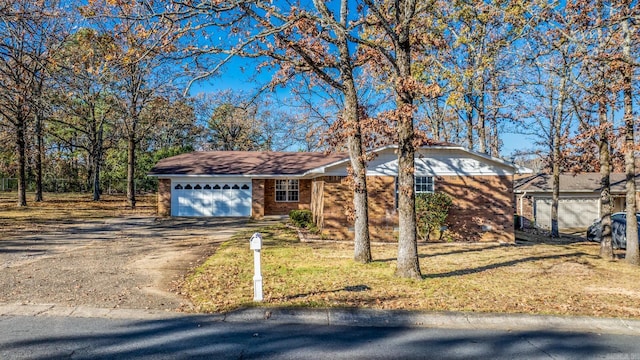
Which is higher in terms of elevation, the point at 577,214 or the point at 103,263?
the point at 103,263

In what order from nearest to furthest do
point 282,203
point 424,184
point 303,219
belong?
point 424,184 < point 303,219 < point 282,203

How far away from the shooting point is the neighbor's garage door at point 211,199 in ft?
79.8

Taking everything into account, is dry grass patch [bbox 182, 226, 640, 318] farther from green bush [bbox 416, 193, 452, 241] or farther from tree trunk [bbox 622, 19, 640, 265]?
green bush [bbox 416, 193, 452, 241]

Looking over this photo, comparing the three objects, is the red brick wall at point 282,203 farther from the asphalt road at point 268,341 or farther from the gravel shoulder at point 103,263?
the asphalt road at point 268,341

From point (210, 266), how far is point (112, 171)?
115 ft

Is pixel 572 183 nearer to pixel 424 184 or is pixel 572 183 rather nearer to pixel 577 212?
pixel 577 212

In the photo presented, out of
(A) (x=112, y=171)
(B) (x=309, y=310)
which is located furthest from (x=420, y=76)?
(A) (x=112, y=171)

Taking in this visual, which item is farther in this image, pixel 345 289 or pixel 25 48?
pixel 25 48

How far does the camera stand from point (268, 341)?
512 cm

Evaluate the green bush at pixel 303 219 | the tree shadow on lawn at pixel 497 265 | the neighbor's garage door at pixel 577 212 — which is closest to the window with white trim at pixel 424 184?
the tree shadow on lawn at pixel 497 265

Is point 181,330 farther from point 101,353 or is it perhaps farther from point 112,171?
point 112,171

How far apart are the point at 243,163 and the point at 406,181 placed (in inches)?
748

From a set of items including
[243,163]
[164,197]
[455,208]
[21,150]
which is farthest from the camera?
[21,150]

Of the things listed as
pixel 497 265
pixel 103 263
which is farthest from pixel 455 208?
pixel 103 263
